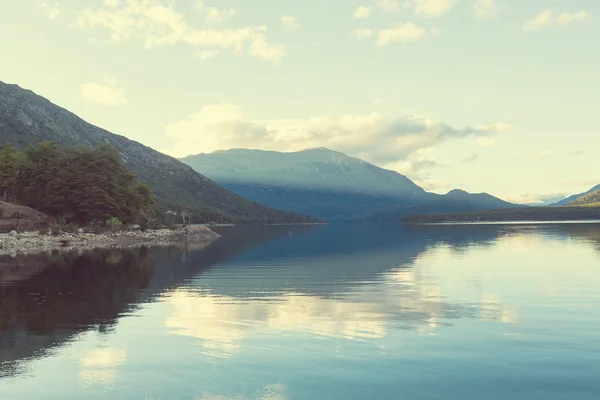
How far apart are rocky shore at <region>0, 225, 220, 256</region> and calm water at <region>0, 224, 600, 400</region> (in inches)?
1890

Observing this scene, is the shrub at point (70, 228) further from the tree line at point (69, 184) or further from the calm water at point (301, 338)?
the calm water at point (301, 338)

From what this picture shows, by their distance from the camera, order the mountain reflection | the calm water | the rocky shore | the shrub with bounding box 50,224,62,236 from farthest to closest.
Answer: the shrub with bounding box 50,224,62,236 < the rocky shore < the mountain reflection < the calm water

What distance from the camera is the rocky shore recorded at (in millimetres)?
90875

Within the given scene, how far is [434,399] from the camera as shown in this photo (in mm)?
16422

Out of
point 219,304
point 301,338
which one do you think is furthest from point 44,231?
point 301,338

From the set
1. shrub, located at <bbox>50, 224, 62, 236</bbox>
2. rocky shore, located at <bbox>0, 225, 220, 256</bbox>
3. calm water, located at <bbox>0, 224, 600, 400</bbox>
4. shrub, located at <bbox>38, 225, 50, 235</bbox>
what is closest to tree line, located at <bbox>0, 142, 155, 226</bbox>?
rocky shore, located at <bbox>0, 225, 220, 256</bbox>

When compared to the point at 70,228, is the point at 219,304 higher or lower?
lower

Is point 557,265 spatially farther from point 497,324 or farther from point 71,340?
point 71,340

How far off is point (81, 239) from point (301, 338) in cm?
10017

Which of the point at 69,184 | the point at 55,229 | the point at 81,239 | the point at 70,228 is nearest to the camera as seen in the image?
the point at 55,229

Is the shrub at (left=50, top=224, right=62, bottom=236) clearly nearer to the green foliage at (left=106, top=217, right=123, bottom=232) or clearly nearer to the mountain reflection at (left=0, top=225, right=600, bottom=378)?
the green foliage at (left=106, top=217, right=123, bottom=232)

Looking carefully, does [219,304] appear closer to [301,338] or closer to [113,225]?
[301,338]

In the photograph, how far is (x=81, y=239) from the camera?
11156 cm

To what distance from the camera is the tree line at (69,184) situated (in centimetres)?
13450
